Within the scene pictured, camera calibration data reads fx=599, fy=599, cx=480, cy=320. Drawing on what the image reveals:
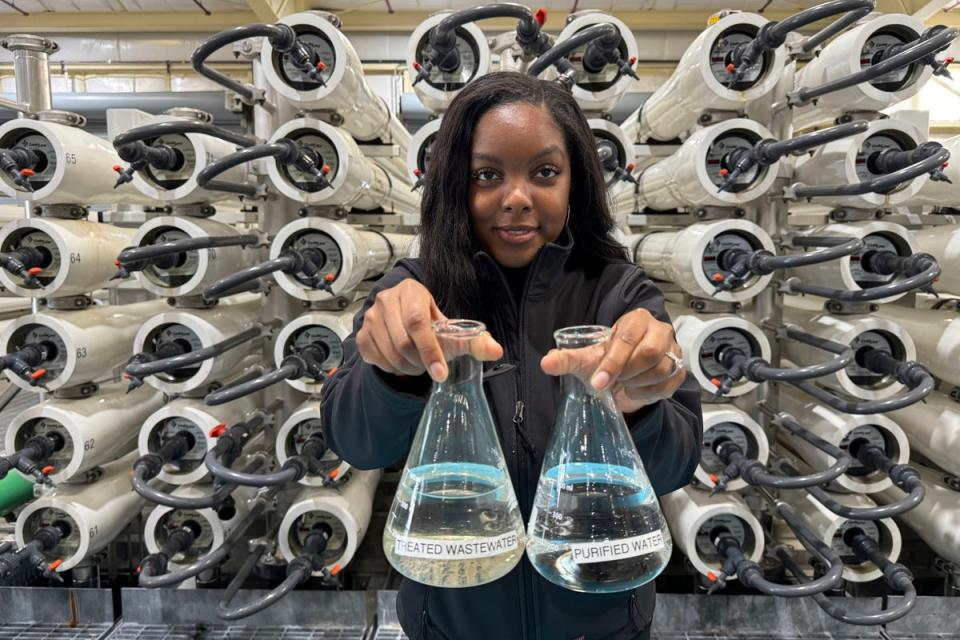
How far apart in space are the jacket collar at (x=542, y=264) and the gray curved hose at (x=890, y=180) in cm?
102

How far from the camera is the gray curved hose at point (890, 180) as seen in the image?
1.35 metres

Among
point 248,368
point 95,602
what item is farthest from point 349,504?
point 95,602

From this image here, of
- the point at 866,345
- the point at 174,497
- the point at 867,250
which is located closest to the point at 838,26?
the point at 867,250

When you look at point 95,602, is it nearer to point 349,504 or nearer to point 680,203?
point 349,504

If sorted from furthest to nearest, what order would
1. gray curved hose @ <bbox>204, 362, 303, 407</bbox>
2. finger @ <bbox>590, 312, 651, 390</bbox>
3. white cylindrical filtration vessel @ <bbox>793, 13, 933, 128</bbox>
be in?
white cylindrical filtration vessel @ <bbox>793, 13, 933, 128</bbox>, gray curved hose @ <bbox>204, 362, 303, 407</bbox>, finger @ <bbox>590, 312, 651, 390</bbox>

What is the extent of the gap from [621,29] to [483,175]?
1.10 metres

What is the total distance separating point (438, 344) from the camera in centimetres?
50

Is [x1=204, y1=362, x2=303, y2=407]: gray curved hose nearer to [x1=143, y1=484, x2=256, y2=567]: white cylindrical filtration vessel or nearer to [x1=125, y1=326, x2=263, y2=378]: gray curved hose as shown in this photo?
[x1=125, y1=326, x2=263, y2=378]: gray curved hose

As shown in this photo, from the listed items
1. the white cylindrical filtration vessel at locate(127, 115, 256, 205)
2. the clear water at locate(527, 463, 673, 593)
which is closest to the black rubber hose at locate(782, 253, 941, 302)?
the clear water at locate(527, 463, 673, 593)

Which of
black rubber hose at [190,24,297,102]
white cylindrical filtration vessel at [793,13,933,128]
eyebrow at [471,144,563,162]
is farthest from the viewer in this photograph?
white cylindrical filtration vessel at [793,13,933,128]

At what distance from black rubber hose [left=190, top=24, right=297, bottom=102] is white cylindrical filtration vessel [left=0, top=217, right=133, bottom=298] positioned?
0.58m

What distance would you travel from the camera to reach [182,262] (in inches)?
65.1

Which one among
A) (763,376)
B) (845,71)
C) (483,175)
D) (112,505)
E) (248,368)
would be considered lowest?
(112,505)

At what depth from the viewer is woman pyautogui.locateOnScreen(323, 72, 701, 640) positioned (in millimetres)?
688
